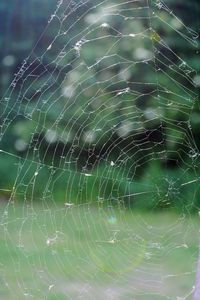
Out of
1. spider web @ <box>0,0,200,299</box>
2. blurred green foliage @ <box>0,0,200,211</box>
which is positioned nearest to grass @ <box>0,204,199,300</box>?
spider web @ <box>0,0,200,299</box>

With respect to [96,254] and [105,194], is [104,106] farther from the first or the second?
[96,254]

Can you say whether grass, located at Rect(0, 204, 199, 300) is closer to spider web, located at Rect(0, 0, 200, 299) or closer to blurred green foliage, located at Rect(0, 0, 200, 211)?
spider web, located at Rect(0, 0, 200, 299)

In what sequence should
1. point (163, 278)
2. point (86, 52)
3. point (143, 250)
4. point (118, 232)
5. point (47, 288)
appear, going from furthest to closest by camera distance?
point (86, 52) → point (118, 232) → point (143, 250) → point (163, 278) → point (47, 288)

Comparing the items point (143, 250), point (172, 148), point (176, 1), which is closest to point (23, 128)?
point (172, 148)

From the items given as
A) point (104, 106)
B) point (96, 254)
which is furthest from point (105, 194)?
point (96, 254)

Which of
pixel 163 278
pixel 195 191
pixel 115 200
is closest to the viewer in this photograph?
pixel 163 278

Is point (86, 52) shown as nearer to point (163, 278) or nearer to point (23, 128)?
point (23, 128)
